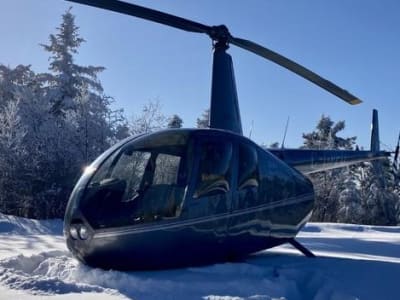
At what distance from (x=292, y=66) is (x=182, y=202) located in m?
4.83

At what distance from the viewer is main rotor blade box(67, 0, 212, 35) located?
7.09 m

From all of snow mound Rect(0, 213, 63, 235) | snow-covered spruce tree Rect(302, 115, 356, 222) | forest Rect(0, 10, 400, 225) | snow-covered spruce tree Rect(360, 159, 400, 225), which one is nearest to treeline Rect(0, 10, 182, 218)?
forest Rect(0, 10, 400, 225)

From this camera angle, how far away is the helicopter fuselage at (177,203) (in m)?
4.93

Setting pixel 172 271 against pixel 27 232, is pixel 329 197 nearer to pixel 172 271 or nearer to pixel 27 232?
pixel 27 232

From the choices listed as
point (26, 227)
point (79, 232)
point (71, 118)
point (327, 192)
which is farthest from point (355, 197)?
point (79, 232)

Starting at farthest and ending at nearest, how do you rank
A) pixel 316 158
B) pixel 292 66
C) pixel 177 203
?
pixel 292 66 → pixel 316 158 → pixel 177 203

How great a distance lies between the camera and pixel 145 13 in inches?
294

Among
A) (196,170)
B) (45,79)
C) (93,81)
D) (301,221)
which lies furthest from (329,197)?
(196,170)

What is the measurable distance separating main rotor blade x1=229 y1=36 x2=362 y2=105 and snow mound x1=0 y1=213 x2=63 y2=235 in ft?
22.3

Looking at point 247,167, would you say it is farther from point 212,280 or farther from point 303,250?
point 212,280

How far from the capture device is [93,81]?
3145 cm

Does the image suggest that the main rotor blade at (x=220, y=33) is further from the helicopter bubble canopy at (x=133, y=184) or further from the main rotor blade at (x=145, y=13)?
the helicopter bubble canopy at (x=133, y=184)

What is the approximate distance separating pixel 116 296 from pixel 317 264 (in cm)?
254

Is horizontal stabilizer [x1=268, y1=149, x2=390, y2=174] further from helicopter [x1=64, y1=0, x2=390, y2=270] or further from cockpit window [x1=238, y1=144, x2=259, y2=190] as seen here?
cockpit window [x1=238, y1=144, x2=259, y2=190]
